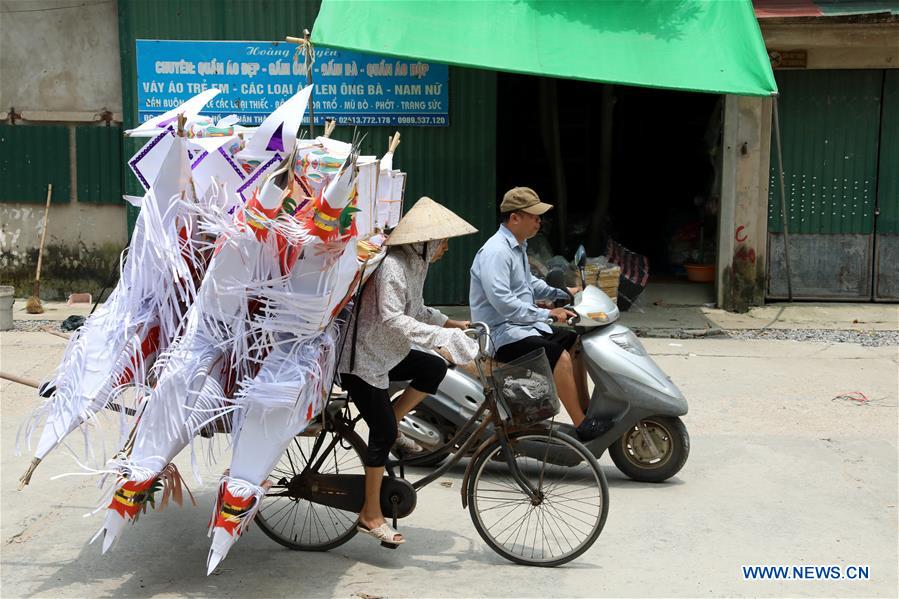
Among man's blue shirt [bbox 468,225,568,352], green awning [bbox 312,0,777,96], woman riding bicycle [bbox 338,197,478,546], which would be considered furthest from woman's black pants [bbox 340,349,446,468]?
green awning [bbox 312,0,777,96]

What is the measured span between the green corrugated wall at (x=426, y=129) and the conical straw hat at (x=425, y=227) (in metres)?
6.14

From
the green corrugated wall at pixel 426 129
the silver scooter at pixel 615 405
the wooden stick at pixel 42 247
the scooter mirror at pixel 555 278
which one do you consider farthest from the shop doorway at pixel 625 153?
the scooter mirror at pixel 555 278

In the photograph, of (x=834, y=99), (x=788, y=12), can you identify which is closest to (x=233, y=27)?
(x=788, y=12)

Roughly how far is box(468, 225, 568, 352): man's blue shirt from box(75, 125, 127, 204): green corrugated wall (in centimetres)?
659

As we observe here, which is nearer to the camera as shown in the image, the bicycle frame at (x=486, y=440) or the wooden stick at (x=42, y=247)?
the bicycle frame at (x=486, y=440)

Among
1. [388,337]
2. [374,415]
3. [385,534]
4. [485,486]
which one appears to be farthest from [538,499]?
[388,337]

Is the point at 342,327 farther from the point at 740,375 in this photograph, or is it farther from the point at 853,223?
the point at 853,223

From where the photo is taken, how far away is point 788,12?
32.2 feet

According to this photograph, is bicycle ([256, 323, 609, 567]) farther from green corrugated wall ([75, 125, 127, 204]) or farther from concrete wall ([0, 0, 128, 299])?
green corrugated wall ([75, 125, 127, 204])

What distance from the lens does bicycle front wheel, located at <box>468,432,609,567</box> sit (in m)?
4.38

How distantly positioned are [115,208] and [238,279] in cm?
772

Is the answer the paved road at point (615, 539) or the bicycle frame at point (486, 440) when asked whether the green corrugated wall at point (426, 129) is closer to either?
the paved road at point (615, 539)

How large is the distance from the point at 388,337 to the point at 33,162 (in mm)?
7847

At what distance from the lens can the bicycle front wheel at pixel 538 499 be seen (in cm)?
438
